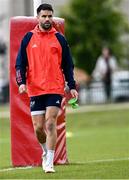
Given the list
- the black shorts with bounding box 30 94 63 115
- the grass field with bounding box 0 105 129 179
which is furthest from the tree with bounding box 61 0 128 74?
the black shorts with bounding box 30 94 63 115

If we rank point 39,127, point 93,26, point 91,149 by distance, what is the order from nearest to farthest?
point 39,127, point 91,149, point 93,26

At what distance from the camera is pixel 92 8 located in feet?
160

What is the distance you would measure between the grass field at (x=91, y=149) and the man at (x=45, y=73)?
48 cm

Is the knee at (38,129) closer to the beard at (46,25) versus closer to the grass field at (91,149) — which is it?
the grass field at (91,149)

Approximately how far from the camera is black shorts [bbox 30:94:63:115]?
41.5 feet

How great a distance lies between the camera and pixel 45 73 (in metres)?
12.7

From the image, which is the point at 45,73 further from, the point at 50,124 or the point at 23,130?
the point at 23,130

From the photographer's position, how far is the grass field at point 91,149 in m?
12.2

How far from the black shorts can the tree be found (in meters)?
35.5

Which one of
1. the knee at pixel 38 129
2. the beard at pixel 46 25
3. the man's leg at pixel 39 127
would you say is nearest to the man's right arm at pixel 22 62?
the beard at pixel 46 25

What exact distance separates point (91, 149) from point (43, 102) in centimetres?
645

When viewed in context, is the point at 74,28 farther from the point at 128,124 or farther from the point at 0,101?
the point at 128,124

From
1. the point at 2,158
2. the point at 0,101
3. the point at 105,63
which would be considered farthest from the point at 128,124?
the point at 2,158

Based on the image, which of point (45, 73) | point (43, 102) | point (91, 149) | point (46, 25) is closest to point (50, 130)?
point (43, 102)
